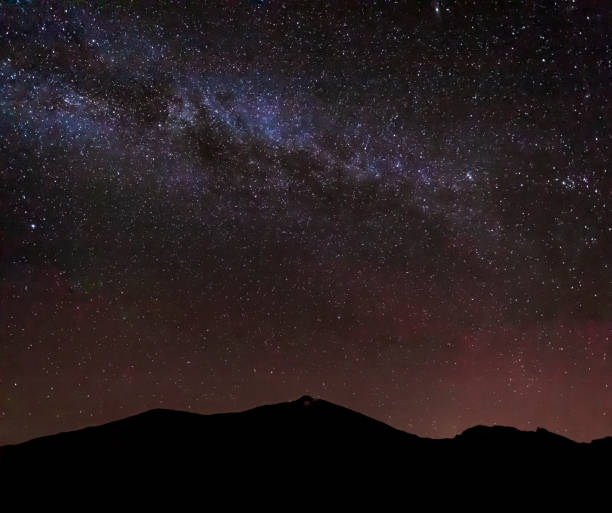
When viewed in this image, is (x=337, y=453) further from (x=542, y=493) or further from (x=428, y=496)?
(x=542, y=493)

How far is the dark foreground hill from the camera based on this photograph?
43.0 ft

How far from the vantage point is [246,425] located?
16.0 meters

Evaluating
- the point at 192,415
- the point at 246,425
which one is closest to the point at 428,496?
the point at 246,425

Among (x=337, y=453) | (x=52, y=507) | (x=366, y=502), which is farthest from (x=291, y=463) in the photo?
(x=52, y=507)

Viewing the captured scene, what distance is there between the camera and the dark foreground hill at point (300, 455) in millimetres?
13102

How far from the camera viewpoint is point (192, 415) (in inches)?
663

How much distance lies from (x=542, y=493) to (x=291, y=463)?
661cm

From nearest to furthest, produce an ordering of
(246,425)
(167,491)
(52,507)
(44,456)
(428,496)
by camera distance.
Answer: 1. (52,507)
2. (167,491)
3. (428,496)
4. (44,456)
5. (246,425)

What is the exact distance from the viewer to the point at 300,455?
1434cm

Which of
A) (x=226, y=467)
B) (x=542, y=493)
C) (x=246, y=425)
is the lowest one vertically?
(x=542, y=493)

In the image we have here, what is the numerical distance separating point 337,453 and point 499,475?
4.58 m

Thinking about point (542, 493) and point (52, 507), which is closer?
point (52, 507)

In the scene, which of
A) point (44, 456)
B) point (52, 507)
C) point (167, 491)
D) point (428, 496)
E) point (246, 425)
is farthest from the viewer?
point (246, 425)

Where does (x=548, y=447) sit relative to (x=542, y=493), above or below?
above
